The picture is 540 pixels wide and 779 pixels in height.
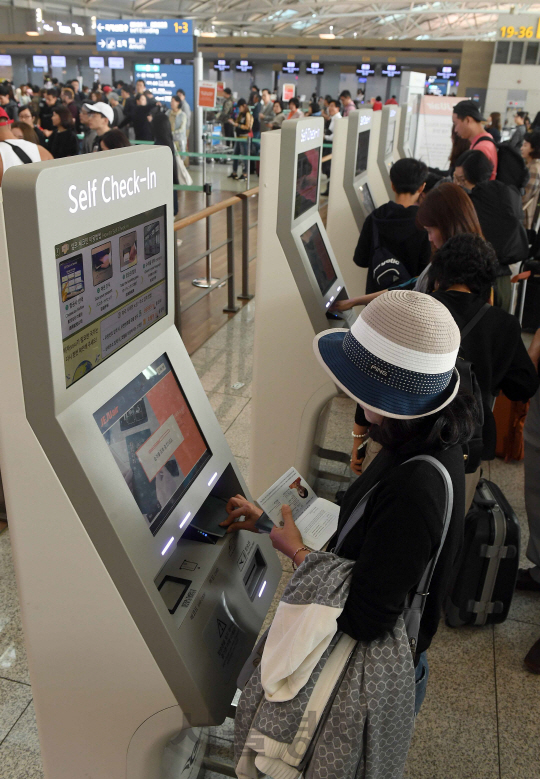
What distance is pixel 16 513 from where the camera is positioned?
3.57 feet

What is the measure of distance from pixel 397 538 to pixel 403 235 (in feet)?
7.86

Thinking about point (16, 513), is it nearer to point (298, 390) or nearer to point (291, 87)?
point (298, 390)

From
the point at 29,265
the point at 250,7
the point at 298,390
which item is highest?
the point at 250,7

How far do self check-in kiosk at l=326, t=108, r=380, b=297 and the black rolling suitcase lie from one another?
234 centimetres

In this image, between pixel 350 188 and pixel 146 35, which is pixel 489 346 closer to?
pixel 350 188

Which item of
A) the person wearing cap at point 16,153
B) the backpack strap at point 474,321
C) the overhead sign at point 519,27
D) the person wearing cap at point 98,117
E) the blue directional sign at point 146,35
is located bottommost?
the backpack strap at point 474,321

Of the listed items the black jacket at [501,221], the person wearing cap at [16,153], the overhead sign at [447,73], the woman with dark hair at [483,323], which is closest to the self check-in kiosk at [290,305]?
the woman with dark hair at [483,323]

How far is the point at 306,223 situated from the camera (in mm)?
2592

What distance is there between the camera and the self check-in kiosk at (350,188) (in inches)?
145

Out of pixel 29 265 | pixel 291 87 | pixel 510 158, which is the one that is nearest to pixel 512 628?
pixel 29 265

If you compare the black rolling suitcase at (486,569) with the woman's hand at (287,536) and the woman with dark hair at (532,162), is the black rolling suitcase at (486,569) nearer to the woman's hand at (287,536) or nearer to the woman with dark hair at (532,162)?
the woman's hand at (287,536)

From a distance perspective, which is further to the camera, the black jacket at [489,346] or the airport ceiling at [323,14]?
the airport ceiling at [323,14]

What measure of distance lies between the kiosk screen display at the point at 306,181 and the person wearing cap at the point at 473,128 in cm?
240

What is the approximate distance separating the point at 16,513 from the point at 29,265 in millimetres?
467
